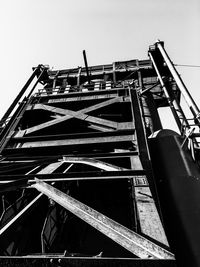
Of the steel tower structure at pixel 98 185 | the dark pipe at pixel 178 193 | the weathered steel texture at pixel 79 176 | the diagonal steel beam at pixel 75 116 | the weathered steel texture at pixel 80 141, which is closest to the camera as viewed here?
the steel tower structure at pixel 98 185

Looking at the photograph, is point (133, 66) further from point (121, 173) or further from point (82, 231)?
point (121, 173)

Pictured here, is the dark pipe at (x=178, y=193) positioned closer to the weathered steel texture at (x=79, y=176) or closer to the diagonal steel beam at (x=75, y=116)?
the weathered steel texture at (x=79, y=176)

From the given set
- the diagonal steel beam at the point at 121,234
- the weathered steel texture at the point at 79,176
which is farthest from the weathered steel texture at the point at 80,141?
the diagonal steel beam at the point at 121,234

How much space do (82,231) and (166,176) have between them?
2.61 meters

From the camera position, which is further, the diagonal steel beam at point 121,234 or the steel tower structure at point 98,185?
the steel tower structure at point 98,185

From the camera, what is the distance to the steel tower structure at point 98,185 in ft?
8.08

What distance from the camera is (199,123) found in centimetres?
599

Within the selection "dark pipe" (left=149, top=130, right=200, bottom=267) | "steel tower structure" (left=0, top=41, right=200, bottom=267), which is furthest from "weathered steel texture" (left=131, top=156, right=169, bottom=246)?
"dark pipe" (left=149, top=130, right=200, bottom=267)

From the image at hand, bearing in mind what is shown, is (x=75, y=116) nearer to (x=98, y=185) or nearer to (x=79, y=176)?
(x=98, y=185)

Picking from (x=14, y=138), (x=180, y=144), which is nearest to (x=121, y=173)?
(x=180, y=144)

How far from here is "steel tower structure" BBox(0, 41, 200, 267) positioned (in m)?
2.46

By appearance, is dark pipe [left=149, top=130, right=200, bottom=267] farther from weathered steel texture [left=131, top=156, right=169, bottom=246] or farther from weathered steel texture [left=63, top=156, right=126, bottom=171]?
weathered steel texture [left=63, top=156, right=126, bottom=171]

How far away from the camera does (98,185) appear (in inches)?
248

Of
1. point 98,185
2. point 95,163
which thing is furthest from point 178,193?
point 98,185
